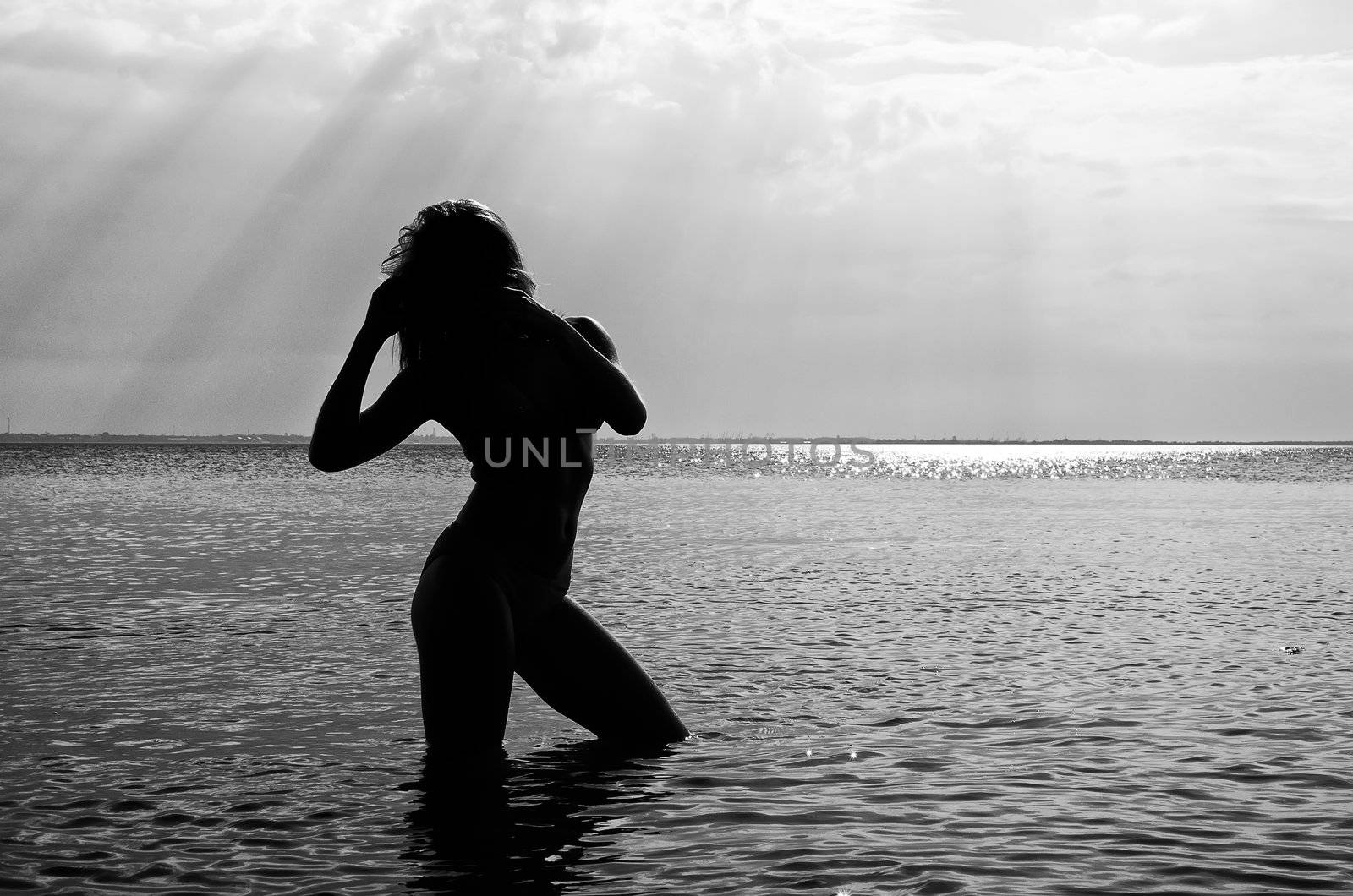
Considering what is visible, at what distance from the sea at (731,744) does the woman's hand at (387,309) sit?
2196mm

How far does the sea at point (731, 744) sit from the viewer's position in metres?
5.20

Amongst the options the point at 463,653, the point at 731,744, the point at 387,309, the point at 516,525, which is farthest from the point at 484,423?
the point at 731,744

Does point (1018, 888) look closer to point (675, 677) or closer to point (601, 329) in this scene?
point (601, 329)

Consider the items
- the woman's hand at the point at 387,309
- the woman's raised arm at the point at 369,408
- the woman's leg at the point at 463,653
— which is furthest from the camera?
the woman's leg at the point at 463,653

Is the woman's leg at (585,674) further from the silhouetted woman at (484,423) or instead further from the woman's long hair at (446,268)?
the woman's long hair at (446,268)

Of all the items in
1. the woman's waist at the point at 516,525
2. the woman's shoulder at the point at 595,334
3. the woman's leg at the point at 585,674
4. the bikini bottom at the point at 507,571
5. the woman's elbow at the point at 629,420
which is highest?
the woman's shoulder at the point at 595,334

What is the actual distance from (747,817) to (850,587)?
12399mm

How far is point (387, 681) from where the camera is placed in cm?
999

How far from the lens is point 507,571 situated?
5.47 meters

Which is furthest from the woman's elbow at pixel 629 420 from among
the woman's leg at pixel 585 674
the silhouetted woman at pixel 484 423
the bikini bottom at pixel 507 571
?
the woman's leg at pixel 585 674

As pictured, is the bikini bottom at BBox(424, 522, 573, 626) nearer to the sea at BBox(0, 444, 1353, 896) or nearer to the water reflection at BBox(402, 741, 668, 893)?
the water reflection at BBox(402, 741, 668, 893)

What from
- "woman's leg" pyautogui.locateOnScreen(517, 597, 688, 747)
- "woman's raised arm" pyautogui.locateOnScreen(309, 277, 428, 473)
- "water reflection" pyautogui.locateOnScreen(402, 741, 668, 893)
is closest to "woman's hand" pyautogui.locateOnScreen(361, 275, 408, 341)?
"woman's raised arm" pyautogui.locateOnScreen(309, 277, 428, 473)

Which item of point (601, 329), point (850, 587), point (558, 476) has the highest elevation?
point (601, 329)

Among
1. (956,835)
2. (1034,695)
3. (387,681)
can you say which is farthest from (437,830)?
(1034,695)
